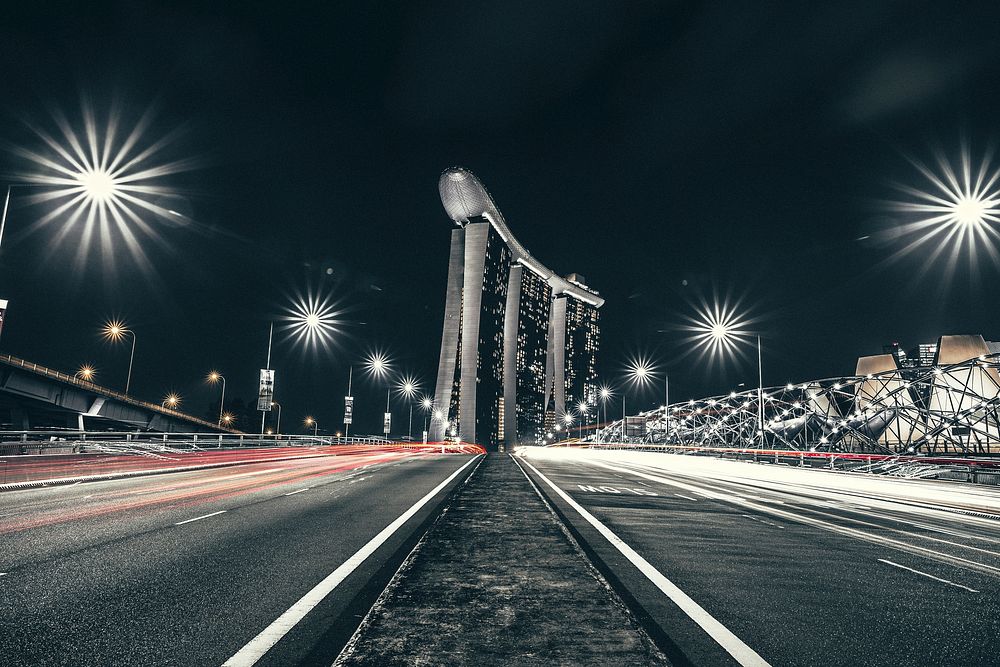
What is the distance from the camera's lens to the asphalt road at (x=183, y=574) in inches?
159

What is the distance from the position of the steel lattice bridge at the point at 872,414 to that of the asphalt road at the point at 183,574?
97.0ft

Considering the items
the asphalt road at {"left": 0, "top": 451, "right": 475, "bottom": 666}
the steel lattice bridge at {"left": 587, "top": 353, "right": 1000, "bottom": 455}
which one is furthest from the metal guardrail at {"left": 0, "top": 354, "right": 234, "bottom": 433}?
the steel lattice bridge at {"left": 587, "top": 353, "right": 1000, "bottom": 455}

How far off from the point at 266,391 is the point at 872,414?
8037cm

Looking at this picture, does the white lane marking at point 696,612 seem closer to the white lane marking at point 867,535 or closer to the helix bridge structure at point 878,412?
the white lane marking at point 867,535

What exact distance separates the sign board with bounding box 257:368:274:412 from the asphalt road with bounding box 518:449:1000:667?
90.9 feet

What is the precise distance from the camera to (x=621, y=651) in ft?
13.1

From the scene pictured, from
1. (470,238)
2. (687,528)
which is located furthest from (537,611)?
(470,238)

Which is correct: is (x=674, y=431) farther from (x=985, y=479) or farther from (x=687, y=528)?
(x=687, y=528)

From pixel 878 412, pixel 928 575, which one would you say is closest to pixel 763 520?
pixel 928 575

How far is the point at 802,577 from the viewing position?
6562 millimetres

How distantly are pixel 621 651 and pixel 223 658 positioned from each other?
265 cm

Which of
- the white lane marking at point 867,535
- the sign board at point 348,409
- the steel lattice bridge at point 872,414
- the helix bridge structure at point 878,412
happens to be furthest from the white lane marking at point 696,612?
the sign board at point 348,409

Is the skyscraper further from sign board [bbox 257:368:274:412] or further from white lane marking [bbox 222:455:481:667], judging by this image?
white lane marking [bbox 222:455:481:667]

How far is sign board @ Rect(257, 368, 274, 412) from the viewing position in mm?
37719
